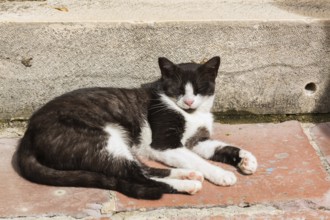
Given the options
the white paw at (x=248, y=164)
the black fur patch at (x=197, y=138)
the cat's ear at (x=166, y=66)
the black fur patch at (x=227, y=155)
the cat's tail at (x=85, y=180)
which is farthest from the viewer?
the black fur patch at (x=197, y=138)

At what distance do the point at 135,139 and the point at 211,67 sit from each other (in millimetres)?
667

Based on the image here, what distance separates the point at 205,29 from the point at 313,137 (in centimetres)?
101

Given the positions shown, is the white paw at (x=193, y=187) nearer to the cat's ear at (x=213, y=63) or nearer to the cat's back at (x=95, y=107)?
the cat's back at (x=95, y=107)

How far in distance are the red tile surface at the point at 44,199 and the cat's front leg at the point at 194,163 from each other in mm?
505

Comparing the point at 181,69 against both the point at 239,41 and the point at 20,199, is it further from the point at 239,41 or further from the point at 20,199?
the point at 20,199

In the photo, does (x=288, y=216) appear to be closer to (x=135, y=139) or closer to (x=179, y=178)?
(x=179, y=178)

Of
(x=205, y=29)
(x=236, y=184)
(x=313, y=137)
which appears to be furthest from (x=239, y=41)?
(x=236, y=184)

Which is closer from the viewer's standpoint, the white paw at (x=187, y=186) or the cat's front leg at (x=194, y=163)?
the white paw at (x=187, y=186)

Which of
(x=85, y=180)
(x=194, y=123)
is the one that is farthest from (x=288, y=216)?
(x=85, y=180)

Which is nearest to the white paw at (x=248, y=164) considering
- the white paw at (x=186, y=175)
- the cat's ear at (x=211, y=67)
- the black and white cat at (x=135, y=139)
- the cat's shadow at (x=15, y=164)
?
the black and white cat at (x=135, y=139)

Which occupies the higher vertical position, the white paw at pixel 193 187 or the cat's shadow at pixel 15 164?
the white paw at pixel 193 187

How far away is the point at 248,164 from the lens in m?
3.05

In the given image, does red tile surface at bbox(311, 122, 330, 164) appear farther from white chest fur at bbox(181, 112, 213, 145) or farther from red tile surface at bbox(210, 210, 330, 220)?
white chest fur at bbox(181, 112, 213, 145)

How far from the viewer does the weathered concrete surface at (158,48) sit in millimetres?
3363
